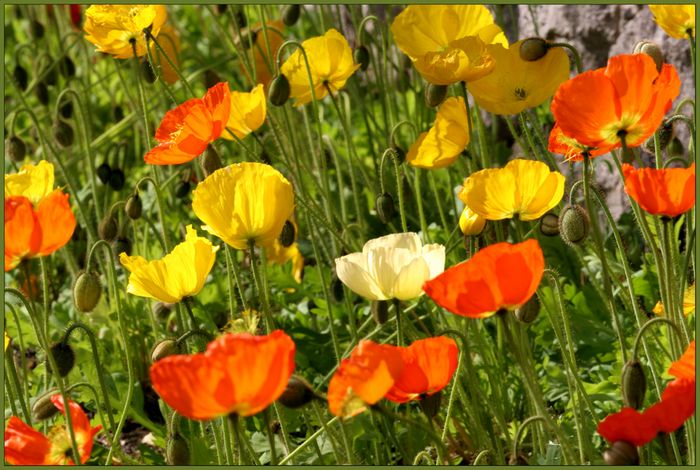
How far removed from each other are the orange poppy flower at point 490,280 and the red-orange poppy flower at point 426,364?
12 centimetres

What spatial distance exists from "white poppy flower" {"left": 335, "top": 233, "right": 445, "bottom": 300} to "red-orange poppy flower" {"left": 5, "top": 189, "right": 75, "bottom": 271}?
37cm

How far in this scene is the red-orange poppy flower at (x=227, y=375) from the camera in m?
0.98

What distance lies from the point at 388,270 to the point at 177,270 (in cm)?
32

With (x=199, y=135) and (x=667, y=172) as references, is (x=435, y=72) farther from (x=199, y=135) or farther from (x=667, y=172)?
(x=667, y=172)

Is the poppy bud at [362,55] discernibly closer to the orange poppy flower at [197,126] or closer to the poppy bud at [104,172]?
the poppy bud at [104,172]

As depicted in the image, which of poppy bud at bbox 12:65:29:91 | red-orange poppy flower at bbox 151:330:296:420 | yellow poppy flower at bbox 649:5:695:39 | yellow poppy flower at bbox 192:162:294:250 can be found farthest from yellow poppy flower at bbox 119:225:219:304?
poppy bud at bbox 12:65:29:91

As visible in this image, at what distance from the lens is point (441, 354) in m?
1.21

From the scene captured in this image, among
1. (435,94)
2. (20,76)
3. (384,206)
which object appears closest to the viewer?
(435,94)

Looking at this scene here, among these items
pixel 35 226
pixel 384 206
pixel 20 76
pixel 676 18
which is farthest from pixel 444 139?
pixel 20 76

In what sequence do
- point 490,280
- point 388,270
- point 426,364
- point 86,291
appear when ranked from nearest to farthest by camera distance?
1. point 490,280
2. point 426,364
3. point 388,270
4. point 86,291

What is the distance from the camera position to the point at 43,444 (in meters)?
1.31

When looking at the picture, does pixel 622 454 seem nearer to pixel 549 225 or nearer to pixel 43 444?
pixel 43 444

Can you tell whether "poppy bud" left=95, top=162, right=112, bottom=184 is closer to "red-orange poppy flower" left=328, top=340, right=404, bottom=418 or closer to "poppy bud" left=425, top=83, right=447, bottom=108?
"poppy bud" left=425, top=83, right=447, bottom=108

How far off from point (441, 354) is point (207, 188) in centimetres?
41
